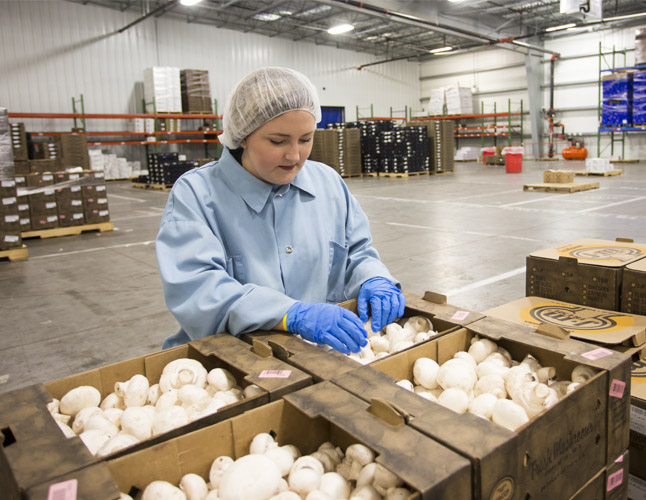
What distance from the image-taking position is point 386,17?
15.6m

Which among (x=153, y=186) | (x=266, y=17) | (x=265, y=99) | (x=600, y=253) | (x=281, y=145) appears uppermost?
(x=266, y=17)

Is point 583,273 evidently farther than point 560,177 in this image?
No

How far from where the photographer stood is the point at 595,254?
257 centimetres

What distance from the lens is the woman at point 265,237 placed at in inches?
62.7

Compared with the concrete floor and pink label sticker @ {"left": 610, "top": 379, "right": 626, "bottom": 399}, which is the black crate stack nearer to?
the concrete floor

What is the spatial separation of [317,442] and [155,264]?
5307 mm

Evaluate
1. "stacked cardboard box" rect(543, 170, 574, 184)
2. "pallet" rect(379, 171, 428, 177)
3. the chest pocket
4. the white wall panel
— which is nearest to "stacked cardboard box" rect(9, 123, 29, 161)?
the white wall panel

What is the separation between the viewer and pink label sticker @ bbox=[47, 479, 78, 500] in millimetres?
866

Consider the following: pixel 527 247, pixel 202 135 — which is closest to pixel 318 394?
pixel 527 247

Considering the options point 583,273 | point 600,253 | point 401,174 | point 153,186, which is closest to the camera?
point 583,273

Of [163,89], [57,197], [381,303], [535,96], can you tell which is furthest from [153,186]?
[535,96]

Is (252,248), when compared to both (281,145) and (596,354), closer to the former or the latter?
(281,145)

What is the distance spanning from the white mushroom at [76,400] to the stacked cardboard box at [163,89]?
17.6 metres

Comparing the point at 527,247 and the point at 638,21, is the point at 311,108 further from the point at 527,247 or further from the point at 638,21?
the point at 638,21
